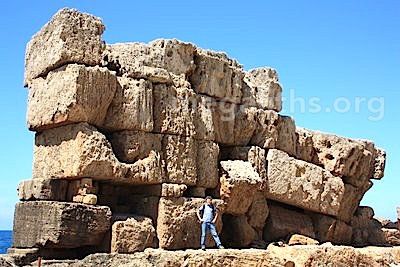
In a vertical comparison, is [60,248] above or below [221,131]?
below

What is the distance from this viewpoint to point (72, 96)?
10836 mm

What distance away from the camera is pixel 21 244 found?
10.9 meters

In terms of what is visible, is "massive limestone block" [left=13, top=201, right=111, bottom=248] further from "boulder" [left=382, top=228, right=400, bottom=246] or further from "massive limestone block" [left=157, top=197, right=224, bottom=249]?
"boulder" [left=382, top=228, right=400, bottom=246]

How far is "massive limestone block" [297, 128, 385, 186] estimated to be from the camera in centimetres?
1655

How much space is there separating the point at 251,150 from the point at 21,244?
6.06 meters

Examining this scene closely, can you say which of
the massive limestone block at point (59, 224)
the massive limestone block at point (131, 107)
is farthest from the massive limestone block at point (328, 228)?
the massive limestone block at point (59, 224)

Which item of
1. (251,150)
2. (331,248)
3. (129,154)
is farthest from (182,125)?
(331,248)

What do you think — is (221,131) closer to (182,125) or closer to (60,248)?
(182,125)

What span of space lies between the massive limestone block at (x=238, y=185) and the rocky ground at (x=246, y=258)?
3.44m

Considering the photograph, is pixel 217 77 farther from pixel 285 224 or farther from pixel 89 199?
pixel 89 199

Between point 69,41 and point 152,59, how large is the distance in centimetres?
202

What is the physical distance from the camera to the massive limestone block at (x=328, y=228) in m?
16.1

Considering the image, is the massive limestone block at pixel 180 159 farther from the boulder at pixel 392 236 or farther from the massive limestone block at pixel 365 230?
the boulder at pixel 392 236

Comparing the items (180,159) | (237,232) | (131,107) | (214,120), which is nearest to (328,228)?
(237,232)
